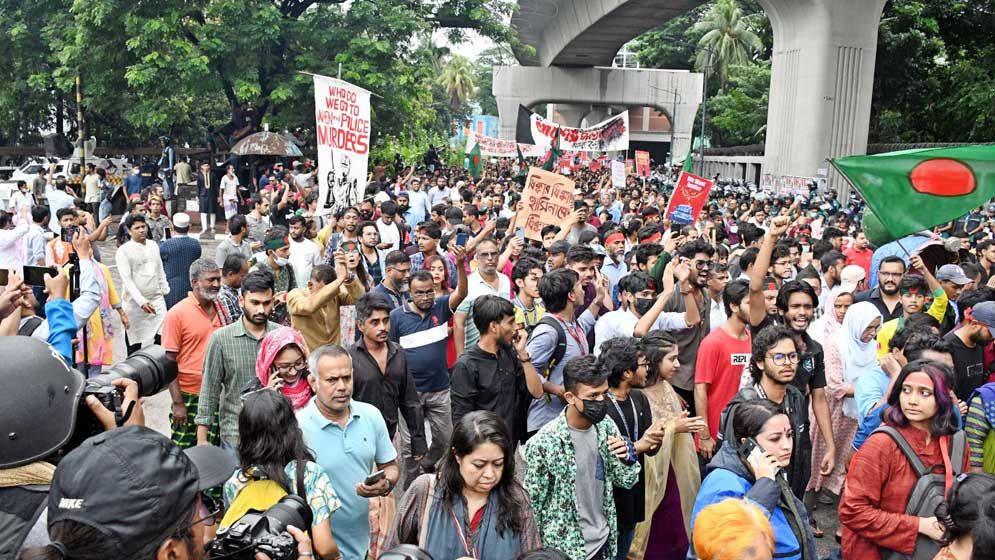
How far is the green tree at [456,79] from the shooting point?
94375 mm

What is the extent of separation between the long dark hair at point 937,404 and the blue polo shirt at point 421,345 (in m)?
2.84

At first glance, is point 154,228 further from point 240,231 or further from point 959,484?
point 959,484

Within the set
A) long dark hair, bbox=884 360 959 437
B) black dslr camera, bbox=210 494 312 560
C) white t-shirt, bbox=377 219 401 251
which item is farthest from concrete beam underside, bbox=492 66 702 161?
black dslr camera, bbox=210 494 312 560

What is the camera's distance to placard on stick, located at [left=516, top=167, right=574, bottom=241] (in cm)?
998

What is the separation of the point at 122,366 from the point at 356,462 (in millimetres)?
1088

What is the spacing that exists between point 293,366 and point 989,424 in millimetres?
3281

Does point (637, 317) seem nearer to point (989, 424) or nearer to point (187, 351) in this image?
point (989, 424)

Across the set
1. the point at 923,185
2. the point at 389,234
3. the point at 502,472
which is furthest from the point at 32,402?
the point at 389,234

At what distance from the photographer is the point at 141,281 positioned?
27.2ft

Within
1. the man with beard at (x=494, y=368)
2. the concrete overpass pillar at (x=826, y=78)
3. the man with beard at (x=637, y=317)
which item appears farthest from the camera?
the concrete overpass pillar at (x=826, y=78)

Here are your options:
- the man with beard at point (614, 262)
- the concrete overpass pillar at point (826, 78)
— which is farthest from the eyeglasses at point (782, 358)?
the concrete overpass pillar at point (826, 78)

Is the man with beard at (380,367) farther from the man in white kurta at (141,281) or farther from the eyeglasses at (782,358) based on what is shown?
the man in white kurta at (141,281)

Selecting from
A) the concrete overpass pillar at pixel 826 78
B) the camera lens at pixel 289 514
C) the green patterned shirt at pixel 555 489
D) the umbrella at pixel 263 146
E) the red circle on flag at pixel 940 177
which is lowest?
the green patterned shirt at pixel 555 489

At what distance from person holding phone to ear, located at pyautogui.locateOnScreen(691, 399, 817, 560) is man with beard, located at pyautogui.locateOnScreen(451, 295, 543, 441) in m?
1.56
